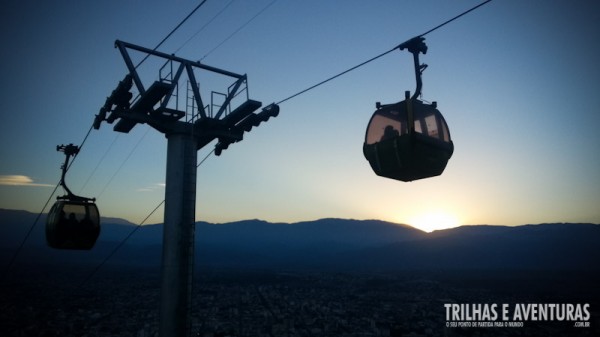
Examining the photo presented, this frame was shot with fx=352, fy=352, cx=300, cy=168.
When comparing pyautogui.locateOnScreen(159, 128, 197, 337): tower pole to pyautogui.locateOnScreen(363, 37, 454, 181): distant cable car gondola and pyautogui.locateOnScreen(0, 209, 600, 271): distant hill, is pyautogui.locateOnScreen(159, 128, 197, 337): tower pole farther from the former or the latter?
pyautogui.locateOnScreen(0, 209, 600, 271): distant hill

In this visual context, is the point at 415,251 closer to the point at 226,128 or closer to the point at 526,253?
the point at 526,253

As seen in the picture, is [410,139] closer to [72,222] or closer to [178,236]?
[178,236]

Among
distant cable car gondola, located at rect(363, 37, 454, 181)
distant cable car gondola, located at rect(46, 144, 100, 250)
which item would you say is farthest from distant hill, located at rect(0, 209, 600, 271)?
distant cable car gondola, located at rect(363, 37, 454, 181)

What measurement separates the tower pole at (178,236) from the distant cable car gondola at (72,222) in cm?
230

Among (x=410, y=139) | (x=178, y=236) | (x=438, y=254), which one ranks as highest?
(x=410, y=139)

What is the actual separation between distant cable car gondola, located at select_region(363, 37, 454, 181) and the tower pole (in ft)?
22.4

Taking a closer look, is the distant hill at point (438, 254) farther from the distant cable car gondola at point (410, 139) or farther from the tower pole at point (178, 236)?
the distant cable car gondola at point (410, 139)

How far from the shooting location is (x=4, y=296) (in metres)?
48.8

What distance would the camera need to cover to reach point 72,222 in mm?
10258

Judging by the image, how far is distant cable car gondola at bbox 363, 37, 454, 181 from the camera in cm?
466

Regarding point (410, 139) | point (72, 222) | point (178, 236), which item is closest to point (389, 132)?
point (410, 139)

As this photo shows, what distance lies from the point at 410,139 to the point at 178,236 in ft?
25.9

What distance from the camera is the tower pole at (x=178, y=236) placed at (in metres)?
9.91

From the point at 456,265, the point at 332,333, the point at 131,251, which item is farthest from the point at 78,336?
the point at 131,251
